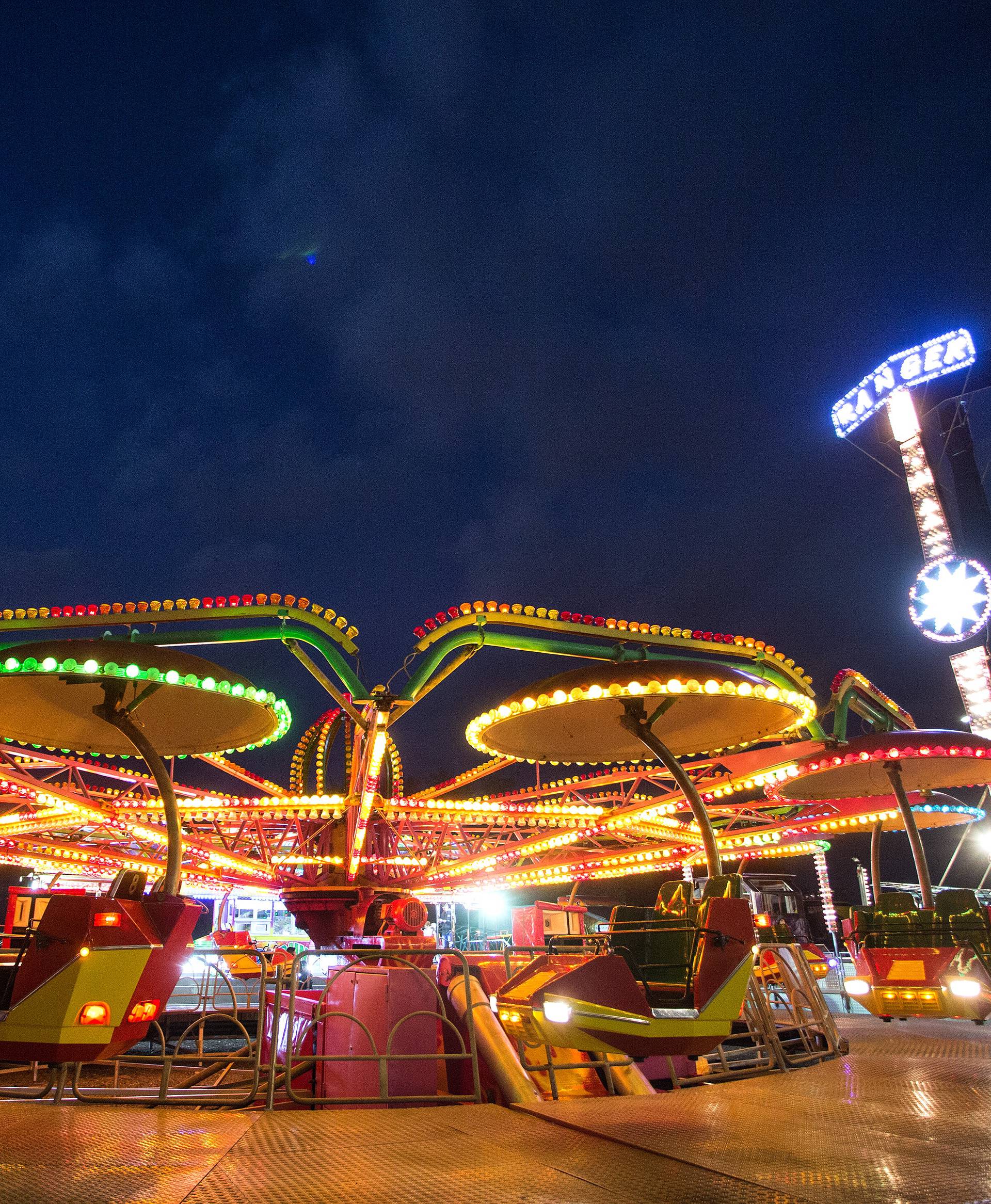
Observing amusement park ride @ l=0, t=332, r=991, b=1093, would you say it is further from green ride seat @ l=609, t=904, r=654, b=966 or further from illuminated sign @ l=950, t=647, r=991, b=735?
illuminated sign @ l=950, t=647, r=991, b=735

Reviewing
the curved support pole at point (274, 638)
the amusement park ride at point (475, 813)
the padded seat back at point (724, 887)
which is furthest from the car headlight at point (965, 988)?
the curved support pole at point (274, 638)

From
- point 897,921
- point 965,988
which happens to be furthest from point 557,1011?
point 897,921

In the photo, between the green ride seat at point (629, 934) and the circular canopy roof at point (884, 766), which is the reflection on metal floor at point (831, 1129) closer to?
the green ride seat at point (629, 934)

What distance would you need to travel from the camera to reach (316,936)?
66.9ft

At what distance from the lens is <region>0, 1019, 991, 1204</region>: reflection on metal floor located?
3.37 metres

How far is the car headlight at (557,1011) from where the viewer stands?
5.35m

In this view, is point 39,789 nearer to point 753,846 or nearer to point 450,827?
point 450,827

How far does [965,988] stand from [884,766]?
4021 mm

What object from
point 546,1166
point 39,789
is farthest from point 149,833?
point 546,1166

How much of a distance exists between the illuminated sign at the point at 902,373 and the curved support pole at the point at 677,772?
3010 cm

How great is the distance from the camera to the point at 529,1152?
13.1 ft

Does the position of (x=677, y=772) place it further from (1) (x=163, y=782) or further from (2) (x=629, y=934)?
(1) (x=163, y=782)

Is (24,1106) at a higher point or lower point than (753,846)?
lower

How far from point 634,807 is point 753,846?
8331 millimetres
